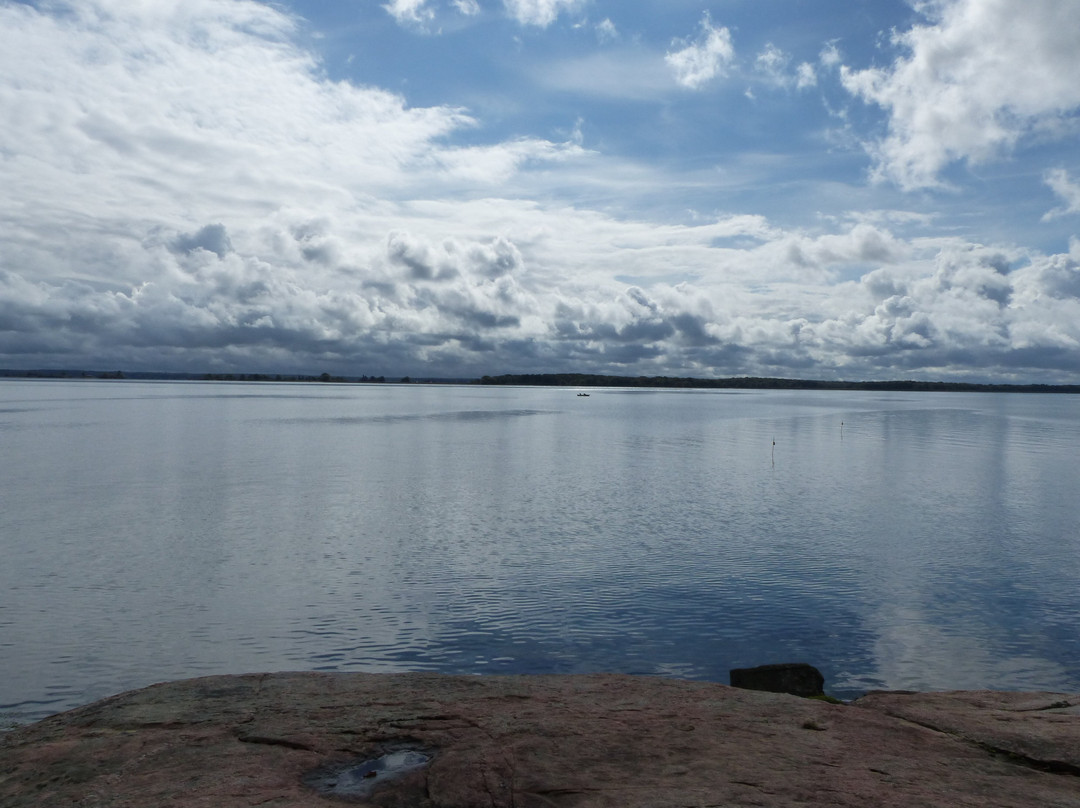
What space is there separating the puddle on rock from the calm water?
5176mm

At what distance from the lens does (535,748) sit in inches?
320

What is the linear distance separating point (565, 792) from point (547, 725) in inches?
65.8

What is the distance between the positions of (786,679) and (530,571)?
9363 mm

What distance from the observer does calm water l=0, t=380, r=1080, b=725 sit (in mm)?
14055

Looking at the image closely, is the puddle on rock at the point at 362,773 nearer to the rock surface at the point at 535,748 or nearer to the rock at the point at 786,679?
the rock surface at the point at 535,748

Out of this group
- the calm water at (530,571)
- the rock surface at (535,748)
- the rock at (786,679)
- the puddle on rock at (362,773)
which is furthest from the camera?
the calm water at (530,571)

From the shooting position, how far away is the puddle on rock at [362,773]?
7.45 m

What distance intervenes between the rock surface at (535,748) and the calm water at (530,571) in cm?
313

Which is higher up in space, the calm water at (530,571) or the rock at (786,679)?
the rock at (786,679)

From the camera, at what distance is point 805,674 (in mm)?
11438

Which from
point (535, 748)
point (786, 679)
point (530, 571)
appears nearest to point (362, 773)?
point (535, 748)

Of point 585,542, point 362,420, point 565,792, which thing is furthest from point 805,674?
point 362,420

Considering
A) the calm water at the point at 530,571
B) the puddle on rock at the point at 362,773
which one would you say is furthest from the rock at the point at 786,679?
the puddle on rock at the point at 362,773

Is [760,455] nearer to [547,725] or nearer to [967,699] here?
[967,699]
